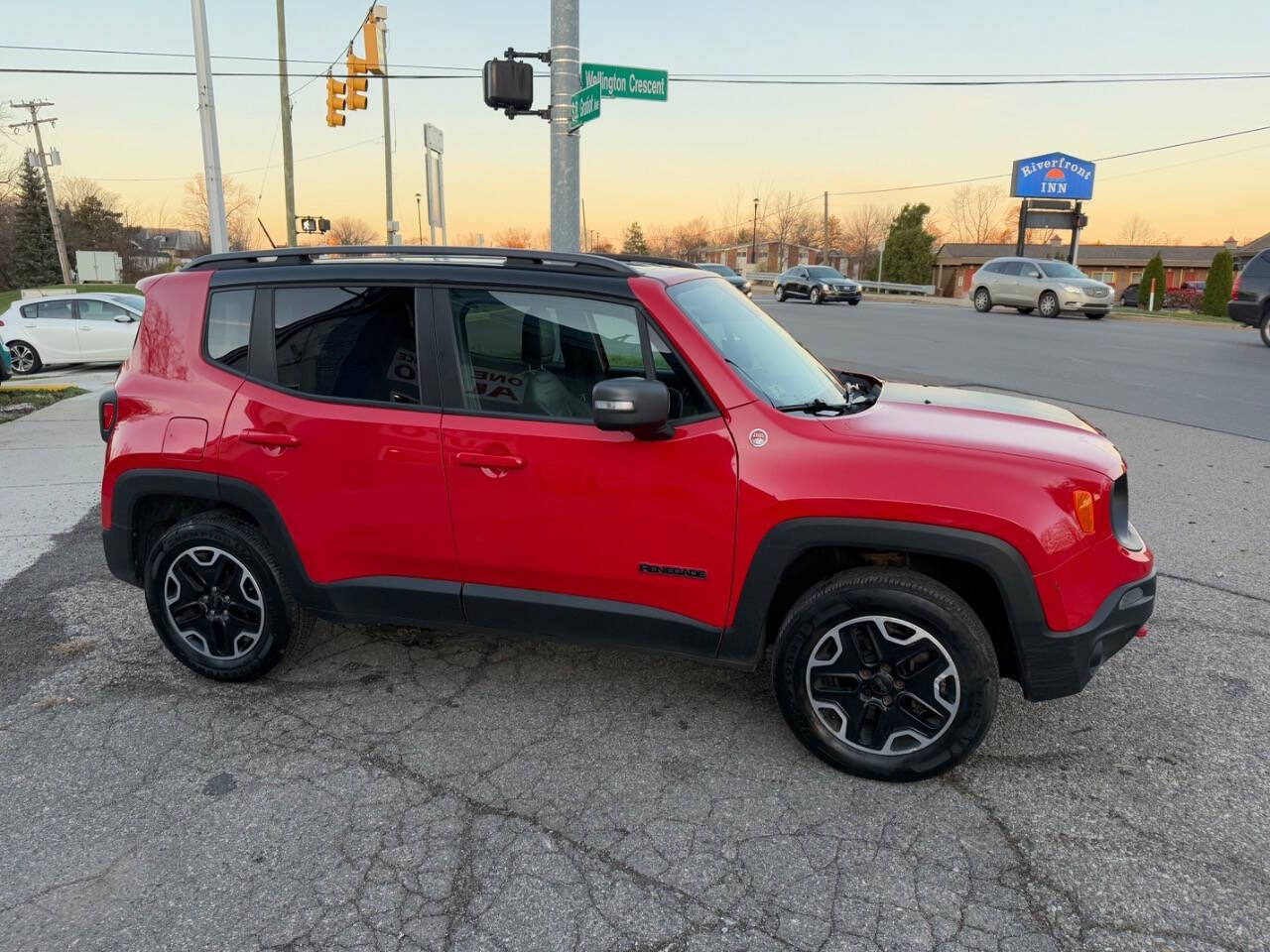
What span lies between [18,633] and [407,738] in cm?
241

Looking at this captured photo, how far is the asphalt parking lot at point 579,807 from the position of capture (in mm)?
2420

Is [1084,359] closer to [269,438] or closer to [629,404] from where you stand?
[629,404]

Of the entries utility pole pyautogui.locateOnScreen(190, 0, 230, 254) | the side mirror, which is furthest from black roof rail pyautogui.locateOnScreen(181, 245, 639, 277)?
utility pole pyautogui.locateOnScreen(190, 0, 230, 254)

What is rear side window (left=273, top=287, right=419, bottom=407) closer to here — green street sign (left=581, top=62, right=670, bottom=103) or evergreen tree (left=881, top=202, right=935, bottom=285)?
green street sign (left=581, top=62, right=670, bottom=103)

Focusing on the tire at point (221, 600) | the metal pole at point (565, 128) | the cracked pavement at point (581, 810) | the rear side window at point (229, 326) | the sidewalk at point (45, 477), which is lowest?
the sidewalk at point (45, 477)

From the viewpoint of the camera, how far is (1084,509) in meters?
2.81

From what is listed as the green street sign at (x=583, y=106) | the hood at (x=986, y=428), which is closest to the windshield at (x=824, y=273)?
the green street sign at (x=583, y=106)

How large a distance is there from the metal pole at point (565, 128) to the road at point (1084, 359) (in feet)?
20.1

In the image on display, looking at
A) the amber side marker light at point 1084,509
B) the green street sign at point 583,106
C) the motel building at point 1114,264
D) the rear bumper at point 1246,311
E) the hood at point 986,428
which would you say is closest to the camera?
the amber side marker light at point 1084,509

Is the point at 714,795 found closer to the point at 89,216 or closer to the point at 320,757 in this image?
the point at 320,757

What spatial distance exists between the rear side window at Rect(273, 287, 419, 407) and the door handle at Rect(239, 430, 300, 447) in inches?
7.7

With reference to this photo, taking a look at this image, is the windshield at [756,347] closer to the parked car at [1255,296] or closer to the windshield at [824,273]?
the parked car at [1255,296]

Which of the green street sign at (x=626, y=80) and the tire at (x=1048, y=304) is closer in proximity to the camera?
the green street sign at (x=626, y=80)

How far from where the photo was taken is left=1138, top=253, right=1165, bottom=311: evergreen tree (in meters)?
34.0
